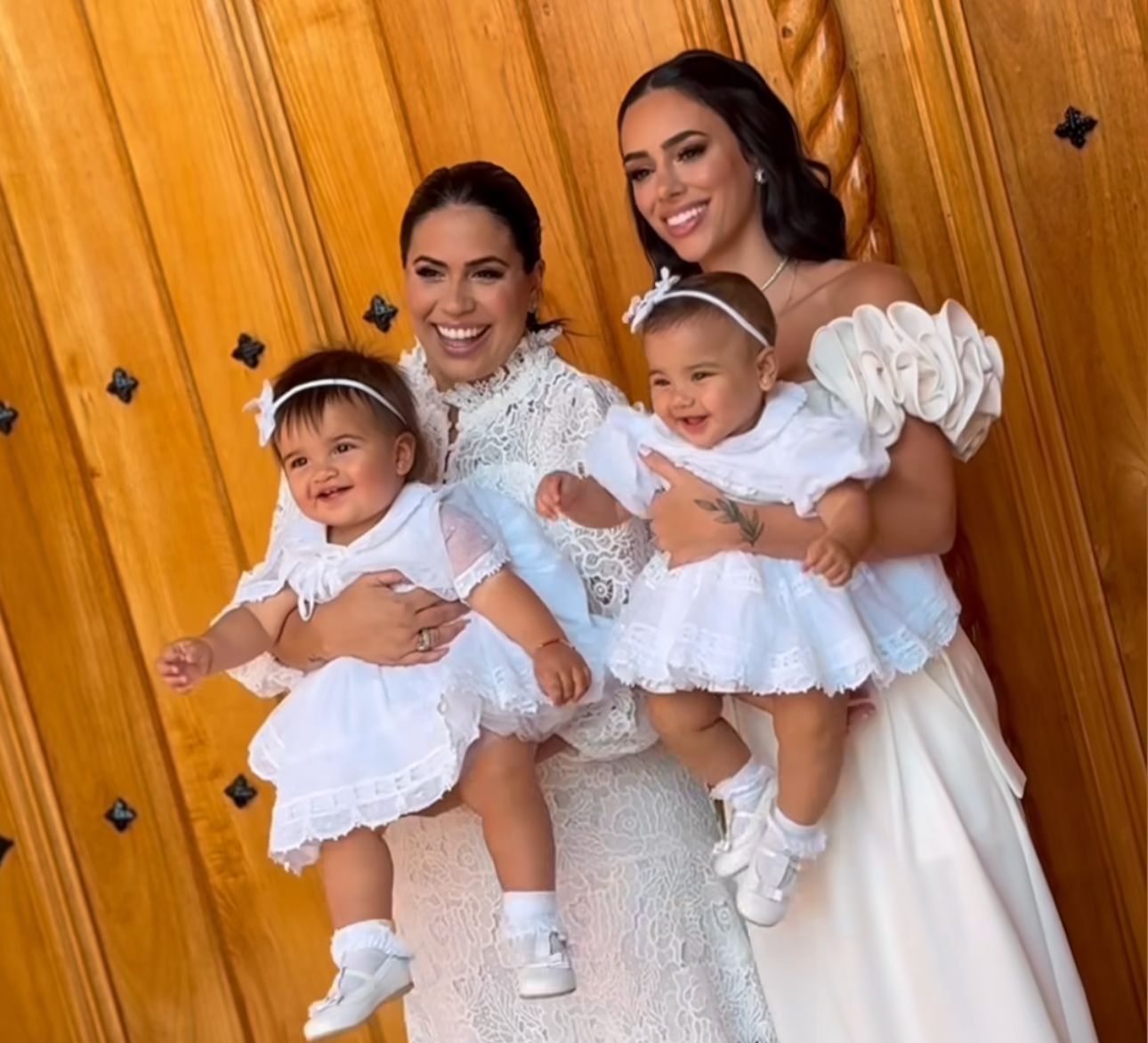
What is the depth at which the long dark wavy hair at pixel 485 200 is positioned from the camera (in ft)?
6.98

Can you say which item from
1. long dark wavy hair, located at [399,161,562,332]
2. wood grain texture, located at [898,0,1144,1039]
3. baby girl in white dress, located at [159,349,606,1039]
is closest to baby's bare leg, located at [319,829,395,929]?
baby girl in white dress, located at [159,349,606,1039]

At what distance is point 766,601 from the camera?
1850 millimetres

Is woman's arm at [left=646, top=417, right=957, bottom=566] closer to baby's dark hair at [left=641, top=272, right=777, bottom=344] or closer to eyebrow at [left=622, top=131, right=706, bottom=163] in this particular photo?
baby's dark hair at [left=641, top=272, right=777, bottom=344]

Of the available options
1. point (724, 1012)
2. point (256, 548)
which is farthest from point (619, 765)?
point (256, 548)

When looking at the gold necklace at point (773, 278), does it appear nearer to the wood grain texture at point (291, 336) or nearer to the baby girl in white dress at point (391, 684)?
the baby girl in white dress at point (391, 684)

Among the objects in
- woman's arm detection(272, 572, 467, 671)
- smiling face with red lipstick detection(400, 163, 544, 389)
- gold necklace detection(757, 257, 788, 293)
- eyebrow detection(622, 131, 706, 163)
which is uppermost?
eyebrow detection(622, 131, 706, 163)

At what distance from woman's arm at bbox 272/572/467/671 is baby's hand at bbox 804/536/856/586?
43 centimetres

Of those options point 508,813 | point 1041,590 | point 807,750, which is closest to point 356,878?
point 508,813

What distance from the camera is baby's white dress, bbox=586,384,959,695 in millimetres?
1824

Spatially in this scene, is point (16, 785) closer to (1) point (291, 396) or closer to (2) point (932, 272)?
(1) point (291, 396)

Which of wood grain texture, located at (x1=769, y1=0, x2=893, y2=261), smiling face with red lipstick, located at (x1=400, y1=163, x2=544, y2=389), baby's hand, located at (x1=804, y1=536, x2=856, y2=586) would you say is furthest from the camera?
wood grain texture, located at (x1=769, y1=0, x2=893, y2=261)

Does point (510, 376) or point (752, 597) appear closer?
point (752, 597)

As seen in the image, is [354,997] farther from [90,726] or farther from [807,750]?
[90,726]

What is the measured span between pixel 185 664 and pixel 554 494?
451mm
